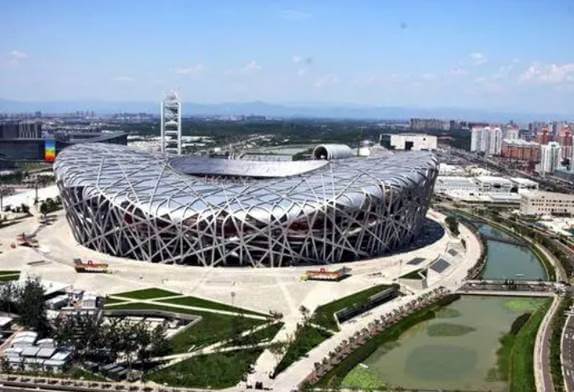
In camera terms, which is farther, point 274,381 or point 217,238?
point 217,238

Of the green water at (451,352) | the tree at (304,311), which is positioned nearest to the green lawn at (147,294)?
the tree at (304,311)

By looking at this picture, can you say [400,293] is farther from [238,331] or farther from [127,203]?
[127,203]

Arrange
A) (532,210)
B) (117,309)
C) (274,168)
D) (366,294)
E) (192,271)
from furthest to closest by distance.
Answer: (532,210) < (274,168) < (192,271) < (366,294) < (117,309)

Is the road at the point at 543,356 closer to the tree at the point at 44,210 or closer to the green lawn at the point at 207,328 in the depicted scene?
the green lawn at the point at 207,328

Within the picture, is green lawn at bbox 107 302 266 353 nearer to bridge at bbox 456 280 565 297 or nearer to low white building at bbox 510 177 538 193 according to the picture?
bridge at bbox 456 280 565 297

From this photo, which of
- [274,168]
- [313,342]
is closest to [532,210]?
[274,168]

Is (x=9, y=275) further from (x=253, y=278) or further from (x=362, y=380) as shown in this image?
(x=362, y=380)
